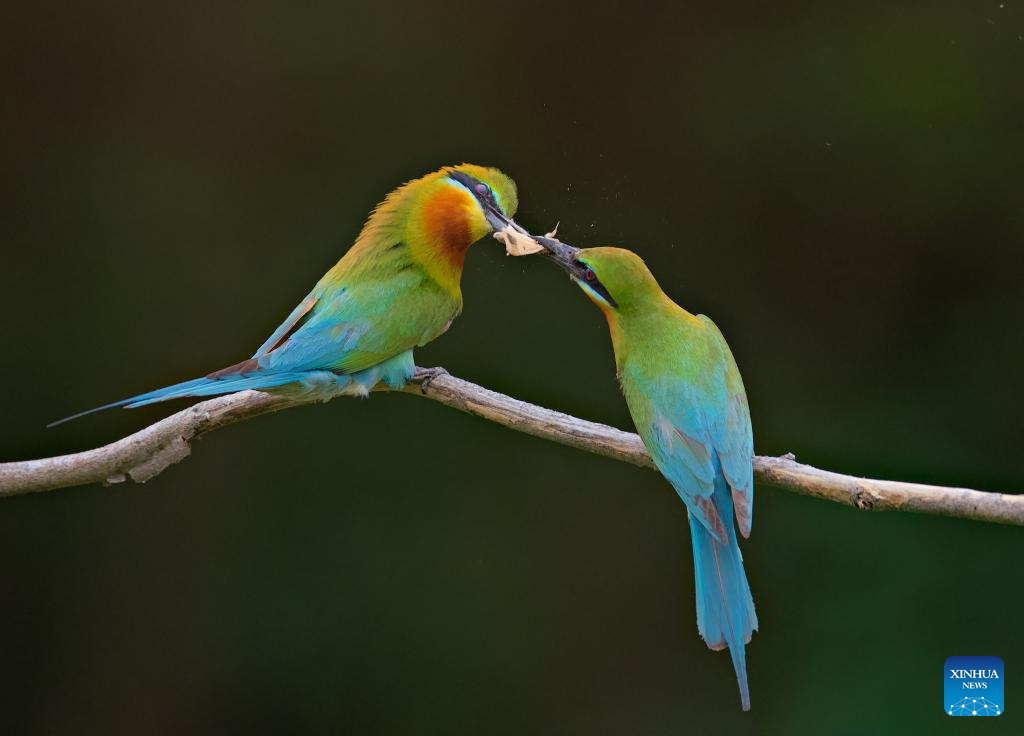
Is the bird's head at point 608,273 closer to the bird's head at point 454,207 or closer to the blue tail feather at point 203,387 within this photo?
the bird's head at point 454,207

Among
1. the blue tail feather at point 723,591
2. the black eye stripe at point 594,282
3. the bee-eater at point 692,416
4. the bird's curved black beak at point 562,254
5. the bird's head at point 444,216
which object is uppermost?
the bird's head at point 444,216

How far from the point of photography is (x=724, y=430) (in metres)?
1.89

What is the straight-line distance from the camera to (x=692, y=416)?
1.90 m

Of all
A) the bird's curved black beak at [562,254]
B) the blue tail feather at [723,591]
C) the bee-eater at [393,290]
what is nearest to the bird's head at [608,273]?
the bird's curved black beak at [562,254]

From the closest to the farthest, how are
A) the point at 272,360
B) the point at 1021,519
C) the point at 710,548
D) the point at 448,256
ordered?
the point at 1021,519, the point at 272,360, the point at 710,548, the point at 448,256

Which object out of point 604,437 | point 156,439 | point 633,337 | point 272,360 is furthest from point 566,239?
point 156,439

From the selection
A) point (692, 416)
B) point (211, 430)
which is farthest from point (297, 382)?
point (692, 416)

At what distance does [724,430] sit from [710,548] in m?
0.21

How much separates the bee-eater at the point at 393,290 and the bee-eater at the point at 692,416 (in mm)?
150

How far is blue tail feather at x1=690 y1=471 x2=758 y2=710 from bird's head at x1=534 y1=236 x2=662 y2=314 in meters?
0.34

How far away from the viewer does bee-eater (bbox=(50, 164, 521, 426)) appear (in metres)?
1.91

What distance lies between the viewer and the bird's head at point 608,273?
1.88 metres

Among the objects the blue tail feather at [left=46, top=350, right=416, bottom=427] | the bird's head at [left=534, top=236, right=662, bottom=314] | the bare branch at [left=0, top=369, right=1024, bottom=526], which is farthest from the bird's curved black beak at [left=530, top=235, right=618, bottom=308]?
the blue tail feather at [left=46, top=350, right=416, bottom=427]

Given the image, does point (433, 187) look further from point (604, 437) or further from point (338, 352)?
point (604, 437)
